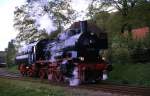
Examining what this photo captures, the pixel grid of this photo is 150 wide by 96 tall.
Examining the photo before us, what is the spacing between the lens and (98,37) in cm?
2467

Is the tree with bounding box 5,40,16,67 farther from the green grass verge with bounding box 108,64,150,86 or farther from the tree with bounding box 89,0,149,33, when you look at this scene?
the green grass verge with bounding box 108,64,150,86

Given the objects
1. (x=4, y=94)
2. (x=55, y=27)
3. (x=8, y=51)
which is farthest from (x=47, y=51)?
(x=8, y=51)

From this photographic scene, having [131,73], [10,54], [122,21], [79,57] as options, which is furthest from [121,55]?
[10,54]

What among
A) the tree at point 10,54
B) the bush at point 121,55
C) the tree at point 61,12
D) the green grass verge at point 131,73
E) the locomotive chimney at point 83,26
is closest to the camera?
the locomotive chimney at point 83,26

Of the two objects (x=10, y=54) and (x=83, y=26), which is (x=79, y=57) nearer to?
(x=83, y=26)

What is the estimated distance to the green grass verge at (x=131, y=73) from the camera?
2704 cm

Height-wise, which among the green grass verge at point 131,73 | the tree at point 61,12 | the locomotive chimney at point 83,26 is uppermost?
the tree at point 61,12

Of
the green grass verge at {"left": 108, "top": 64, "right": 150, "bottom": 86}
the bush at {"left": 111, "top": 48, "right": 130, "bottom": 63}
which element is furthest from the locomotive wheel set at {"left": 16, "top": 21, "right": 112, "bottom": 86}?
the bush at {"left": 111, "top": 48, "right": 130, "bottom": 63}

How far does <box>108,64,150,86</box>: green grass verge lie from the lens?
88.7 feet

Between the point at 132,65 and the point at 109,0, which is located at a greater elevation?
the point at 109,0

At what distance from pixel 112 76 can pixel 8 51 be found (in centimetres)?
4248

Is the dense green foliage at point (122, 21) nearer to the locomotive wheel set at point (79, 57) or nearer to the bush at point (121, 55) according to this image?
the bush at point (121, 55)

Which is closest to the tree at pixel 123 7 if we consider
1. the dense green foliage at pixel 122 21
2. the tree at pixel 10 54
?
the dense green foliage at pixel 122 21

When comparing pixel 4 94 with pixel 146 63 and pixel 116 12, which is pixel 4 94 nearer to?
pixel 146 63
